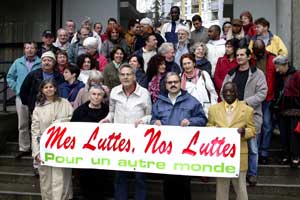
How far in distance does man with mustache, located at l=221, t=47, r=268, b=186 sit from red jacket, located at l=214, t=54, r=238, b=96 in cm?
47

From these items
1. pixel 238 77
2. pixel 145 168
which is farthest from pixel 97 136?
pixel 238 77

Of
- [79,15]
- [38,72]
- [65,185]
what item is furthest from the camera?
[79,15]

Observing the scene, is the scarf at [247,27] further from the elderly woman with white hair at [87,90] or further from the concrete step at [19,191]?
the concrete step at [19,191]

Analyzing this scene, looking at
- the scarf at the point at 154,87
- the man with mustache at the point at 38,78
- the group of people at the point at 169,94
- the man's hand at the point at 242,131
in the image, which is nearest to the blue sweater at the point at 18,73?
the group of people at the point at 169,94

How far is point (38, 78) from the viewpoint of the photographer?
734 centimetres

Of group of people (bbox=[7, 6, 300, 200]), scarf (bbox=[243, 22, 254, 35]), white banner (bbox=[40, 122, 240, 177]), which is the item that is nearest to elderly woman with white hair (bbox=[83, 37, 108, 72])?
group of people (bbox=[7, 6, 300, 200])

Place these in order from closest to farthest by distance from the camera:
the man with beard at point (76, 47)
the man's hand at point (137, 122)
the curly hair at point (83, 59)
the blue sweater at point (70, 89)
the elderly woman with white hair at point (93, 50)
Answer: the man's hand at point (137, 122), the blue sweater at point (70, 89), the curly hair at point (83, 59), the elderly woman with white hair at point (93, 50), the man with beard at point (76, 47)

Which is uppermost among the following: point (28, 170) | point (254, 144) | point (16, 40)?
point (16, 40)

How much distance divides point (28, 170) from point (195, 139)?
134 inches

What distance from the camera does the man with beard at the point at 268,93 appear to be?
24.4 feet

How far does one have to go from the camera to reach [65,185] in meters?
6.46

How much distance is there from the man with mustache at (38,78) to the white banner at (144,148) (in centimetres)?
121

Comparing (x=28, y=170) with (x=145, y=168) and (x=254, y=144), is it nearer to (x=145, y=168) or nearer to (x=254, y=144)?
(x=145, y=168)

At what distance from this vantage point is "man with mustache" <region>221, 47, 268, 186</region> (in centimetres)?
682
